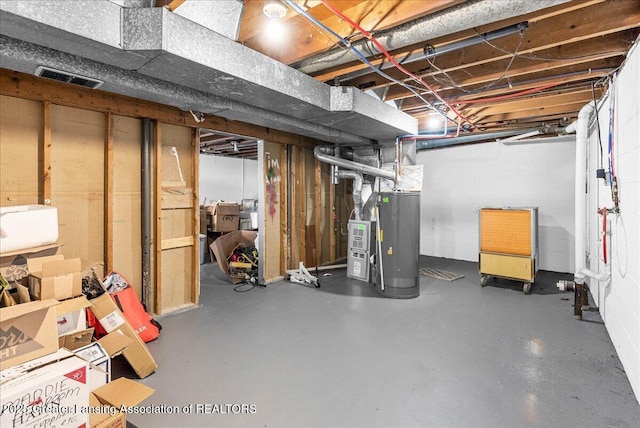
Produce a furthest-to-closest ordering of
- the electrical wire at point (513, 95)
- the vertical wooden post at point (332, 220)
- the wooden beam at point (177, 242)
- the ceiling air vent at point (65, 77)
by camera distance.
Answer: the vertical wooden post at point (332, 220) < the wooden beam at point (177, 242) < the electrical wire at point (513, 95) < the ceiling air vent at point (65, 77)

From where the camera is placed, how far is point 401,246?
3.95 metres

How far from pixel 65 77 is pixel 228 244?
10.6 ft

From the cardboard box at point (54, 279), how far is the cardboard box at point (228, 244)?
2.58 meters

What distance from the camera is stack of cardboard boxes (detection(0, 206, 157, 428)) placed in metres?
1.44

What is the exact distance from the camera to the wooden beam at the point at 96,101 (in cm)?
237

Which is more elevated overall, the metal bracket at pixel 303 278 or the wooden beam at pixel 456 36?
the wooden beam at pixel 456 36

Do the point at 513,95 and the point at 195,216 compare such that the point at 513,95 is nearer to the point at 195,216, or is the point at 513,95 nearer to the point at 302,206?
the point at 302,206

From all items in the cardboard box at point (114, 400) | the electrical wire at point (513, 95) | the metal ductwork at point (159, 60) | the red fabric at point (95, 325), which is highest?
the electrical wire at point (513, 95)

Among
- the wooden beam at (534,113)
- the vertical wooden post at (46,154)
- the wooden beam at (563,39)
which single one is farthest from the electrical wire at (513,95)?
the vertical wooden post at (46,154)

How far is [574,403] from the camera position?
6.22ft

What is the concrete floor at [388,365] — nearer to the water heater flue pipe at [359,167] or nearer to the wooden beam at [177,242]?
the wooden beam at [177,242]

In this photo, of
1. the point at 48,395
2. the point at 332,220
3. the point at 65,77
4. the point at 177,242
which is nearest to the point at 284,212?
the point at 332,220

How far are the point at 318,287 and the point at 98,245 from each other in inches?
102

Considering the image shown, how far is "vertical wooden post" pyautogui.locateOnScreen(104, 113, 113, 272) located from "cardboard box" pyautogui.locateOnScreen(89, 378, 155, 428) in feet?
4.80
